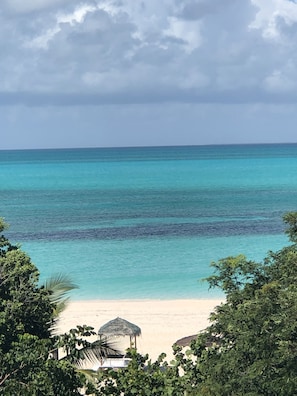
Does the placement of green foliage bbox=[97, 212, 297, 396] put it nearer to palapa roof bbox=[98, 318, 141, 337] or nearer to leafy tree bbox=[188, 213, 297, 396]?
leafy tree bbox=[188, 213, 297, 396]

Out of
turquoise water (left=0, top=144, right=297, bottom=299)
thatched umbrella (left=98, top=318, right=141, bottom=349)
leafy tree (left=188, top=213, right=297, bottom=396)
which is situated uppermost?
turquoise water (left=0, top=144, right=297, bottom=299)

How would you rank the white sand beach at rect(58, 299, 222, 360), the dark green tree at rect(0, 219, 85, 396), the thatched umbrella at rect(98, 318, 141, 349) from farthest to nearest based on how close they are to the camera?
the white sand beach at rect(58, 299, 222, 360) → the thatched umbrella at rect(98, 318, 141, 349) → the dark green tree at rect(0, 219, 85, 396)

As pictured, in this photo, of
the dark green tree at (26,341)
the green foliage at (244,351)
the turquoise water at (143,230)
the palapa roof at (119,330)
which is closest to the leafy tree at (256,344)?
the green foliage at (244,351)

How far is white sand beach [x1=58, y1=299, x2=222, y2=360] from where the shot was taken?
1731 cm

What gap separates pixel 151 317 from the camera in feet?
63.4

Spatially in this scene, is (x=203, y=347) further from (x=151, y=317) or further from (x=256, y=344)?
(x=151, y=317)

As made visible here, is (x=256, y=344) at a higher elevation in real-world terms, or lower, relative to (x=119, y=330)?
higher

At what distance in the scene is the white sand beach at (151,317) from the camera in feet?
56.8

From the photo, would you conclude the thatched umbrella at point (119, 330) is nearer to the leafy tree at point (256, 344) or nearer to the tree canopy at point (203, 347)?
the tree canopy at point (203, 347)

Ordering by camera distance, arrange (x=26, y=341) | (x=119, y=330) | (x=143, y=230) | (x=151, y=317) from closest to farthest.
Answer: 1. (x=26, y=341)
2. (x=119, y=330)
3. (x=151, y=317)
4. (x=143, y=230)

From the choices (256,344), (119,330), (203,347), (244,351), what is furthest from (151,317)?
(256,344)

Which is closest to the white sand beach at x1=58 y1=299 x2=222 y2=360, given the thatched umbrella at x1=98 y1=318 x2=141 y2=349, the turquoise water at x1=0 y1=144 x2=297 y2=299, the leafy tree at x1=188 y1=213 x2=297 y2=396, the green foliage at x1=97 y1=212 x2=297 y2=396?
the thatched umbrella at x1=98 y1=318 x2=141 y2=349

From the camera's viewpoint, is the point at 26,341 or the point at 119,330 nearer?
the point at 26,341

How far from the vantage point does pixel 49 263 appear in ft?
91.7
